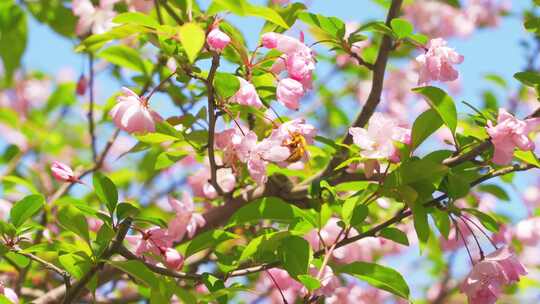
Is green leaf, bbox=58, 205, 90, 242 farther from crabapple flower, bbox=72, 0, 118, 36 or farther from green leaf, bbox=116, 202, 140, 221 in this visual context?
crabapple flower, bbox=72, 0, 118, 36

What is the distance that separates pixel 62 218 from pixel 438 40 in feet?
2.50

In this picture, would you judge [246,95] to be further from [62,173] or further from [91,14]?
[91,14]

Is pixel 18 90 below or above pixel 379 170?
below

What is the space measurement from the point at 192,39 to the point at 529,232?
1.75 metres

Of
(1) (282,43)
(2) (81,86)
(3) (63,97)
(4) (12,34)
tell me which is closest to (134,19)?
(1) (282,43)

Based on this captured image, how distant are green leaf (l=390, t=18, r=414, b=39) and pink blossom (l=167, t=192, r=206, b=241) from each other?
561 millimetres

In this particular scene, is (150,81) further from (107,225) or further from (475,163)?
(475,163)

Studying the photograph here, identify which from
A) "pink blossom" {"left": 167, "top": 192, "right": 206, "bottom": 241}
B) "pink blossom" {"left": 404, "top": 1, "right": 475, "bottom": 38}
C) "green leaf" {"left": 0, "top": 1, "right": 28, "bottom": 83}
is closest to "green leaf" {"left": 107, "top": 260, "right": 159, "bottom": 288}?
"pink blossom" {"left": 167, "top": 192, "right": 206, "bottom": 241}

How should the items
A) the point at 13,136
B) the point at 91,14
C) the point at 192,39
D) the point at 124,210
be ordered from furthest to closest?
the point at 13,136 < the point at 91,14 < the point at 124,210 < the point at 192,39

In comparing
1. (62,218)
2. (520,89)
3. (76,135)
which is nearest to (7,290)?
(62,218)

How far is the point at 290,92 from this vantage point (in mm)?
1365

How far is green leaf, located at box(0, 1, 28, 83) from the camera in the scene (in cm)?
242

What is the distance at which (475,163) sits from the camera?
4.68ft

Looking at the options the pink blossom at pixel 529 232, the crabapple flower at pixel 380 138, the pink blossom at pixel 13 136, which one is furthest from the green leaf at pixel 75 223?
the pink blossom at pixel 13 136
